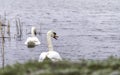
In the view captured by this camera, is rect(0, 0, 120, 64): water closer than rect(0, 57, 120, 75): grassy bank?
No

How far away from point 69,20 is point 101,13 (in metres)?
6.55

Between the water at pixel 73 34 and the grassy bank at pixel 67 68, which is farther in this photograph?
the water at pixel 73 34

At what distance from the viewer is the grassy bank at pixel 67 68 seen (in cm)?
665

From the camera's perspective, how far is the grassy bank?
21.8 ft

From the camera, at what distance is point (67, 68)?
702 centimetres

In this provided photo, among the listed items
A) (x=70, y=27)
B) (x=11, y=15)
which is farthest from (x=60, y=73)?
(x=11, y=15)

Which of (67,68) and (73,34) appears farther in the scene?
(73,34)

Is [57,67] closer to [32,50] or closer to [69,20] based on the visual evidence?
[32,50]

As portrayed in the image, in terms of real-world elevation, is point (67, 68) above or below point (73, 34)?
above

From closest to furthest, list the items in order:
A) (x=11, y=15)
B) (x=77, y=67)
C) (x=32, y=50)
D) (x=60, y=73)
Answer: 1. (x=60, y=73)
2. (x=77, y=67)
3. (x=32, y=50)
4. (x=11, y=15)

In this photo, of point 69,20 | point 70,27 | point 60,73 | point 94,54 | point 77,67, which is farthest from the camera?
point 69,20

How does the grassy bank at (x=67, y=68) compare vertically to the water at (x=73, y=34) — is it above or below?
above

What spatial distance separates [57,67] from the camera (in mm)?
7285

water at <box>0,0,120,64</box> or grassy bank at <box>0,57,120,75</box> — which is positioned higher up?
grassy bank at <box>0,57,120,75</box>
